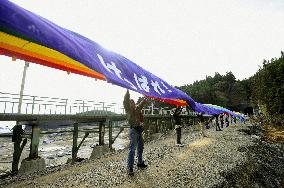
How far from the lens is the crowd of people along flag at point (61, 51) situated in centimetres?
210

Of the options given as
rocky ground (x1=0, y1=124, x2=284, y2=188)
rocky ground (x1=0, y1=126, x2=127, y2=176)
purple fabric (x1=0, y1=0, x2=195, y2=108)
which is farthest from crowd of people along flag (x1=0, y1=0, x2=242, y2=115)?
rocky ground (x1=0, y1=126, x2=127, y2=176)

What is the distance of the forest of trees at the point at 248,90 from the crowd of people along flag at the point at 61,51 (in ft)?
113

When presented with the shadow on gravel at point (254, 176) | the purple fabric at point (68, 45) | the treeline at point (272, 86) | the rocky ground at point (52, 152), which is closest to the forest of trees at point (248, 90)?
the treeline at point (272, 86)

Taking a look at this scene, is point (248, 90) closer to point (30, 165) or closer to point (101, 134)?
point (101, 134)

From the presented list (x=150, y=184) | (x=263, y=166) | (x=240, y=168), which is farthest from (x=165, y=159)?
(x=263, y=166)

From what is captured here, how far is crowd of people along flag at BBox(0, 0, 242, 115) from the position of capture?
210 centimetres

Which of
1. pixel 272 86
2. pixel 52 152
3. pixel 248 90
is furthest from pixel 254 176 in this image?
pixel 248 90

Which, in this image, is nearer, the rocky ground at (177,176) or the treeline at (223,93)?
the rocky ground at (177,176)

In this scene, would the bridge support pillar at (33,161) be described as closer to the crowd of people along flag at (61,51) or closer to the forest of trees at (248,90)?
the crowd of people along flag at (61,51)

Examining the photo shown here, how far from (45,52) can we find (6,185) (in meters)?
5.29

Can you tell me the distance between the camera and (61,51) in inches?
94.4

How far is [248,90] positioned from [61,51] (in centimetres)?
8039

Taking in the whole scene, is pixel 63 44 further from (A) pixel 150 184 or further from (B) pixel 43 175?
(B) pixel 43 175

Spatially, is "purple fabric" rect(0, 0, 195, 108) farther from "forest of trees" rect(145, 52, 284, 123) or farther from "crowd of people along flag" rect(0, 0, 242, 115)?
"forest of trees" rect(145, 52, 284, 123)
